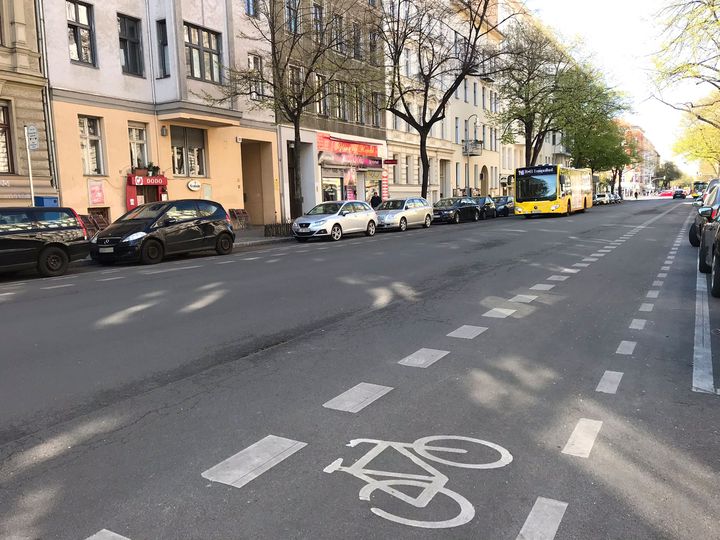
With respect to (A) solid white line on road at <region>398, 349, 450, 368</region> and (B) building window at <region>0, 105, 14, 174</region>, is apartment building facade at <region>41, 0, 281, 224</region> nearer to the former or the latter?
(B) building window at <region>0, 105, 14, 174</region>

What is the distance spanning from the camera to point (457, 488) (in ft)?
10.5

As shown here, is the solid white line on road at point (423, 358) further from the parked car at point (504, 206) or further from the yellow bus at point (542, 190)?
the parked car at point (504, 206)

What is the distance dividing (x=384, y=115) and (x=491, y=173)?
25145 mm

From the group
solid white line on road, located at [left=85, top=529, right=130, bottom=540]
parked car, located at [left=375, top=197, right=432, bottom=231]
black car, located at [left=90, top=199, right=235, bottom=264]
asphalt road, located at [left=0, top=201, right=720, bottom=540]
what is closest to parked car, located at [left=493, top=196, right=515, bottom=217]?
parked car, located at [left=375, top=197, right=432, bottom=231]

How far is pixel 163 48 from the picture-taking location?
76.0 ft

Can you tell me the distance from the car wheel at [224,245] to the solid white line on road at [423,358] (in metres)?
12.7

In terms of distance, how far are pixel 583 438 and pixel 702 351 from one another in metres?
2.89

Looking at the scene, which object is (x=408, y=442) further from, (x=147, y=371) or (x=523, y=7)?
(x=523, y=7)

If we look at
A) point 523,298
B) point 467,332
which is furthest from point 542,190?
point 467,332

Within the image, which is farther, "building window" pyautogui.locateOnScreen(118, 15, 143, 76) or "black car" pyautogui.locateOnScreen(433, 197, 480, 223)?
"black car" pyautogui.locateOnScreen(433, 197, 480, 223)

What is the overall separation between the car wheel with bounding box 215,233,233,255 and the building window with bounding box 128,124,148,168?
713cm

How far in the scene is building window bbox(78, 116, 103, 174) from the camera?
21.0 meters

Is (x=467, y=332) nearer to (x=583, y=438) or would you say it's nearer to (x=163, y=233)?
(x=583, y=438)

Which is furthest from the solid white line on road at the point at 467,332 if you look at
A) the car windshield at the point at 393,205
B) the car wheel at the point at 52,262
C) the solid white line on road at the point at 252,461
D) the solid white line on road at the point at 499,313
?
the car windshield at the point at 393,205
